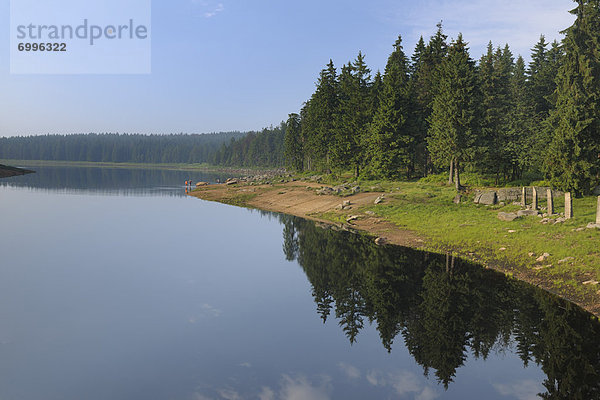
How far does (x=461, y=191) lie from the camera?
130 ft

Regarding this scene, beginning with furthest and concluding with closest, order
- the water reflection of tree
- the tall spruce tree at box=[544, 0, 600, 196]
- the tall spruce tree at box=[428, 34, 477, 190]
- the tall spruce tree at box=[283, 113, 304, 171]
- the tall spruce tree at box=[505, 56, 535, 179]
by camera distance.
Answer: the tall spruce tree at box=[283, 113, 304, 171] < the tall spruce tree at box=[505, 56, 535, 179] < the tall spruce tree at box=[428, 34, 477, 190] < the tall spruce tree at box=[544, 0, 600, 196] < the water reflection of tree

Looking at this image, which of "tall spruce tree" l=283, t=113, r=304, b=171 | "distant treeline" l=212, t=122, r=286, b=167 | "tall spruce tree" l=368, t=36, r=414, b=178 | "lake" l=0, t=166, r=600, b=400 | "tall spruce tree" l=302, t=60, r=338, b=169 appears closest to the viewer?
"lake" l=0, t=166, r=600, b=400

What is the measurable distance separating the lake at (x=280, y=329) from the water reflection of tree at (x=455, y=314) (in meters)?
0.07

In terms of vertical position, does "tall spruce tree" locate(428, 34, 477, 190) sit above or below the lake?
above

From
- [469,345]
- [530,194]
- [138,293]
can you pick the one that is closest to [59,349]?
[138,293]

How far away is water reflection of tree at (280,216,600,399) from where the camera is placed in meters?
11.9

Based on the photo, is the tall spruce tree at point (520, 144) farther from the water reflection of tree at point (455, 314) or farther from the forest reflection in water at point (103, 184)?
the forest reflection in water at point (103, 184)

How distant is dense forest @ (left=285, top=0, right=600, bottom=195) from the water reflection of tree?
63.6 feet

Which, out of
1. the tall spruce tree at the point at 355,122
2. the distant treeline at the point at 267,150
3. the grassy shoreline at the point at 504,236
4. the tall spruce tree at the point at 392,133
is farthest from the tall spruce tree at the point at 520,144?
the distant treeline at the point at 267,150

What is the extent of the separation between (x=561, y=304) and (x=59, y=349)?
Result: 18688 mm

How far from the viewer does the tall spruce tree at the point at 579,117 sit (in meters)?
32.0

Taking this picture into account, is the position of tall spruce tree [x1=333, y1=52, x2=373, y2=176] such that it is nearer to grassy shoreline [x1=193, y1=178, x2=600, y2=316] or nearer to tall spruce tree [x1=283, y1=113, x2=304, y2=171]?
grassy shoreline [x1=193, y1=178, x2=600, y2=316]

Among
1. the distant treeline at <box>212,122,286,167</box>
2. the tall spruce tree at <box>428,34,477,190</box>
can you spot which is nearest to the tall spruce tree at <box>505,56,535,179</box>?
the tall spruce tree at <box>428,34,477,190</box>

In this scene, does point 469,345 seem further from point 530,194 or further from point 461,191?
point 461,191
